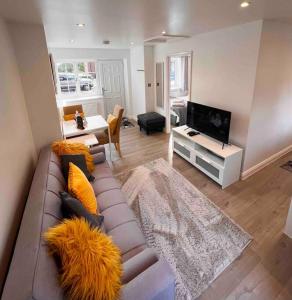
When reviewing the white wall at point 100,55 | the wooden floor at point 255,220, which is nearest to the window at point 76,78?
the white wall at point 100,55

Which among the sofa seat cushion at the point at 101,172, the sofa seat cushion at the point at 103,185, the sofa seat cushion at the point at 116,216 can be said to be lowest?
the sofa seat cushion at the point at 116,216

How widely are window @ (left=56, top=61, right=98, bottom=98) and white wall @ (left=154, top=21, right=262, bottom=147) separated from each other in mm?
3360

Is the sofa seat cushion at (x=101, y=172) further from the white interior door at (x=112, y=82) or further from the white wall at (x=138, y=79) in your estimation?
the white interior door at (x=112, y=82)

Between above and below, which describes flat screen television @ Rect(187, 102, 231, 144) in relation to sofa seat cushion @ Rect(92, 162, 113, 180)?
above

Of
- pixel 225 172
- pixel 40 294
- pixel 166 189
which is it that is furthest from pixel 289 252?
pixel 40 294

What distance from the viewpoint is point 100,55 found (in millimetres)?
5887

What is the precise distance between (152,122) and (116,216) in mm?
3660

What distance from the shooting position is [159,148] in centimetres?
452

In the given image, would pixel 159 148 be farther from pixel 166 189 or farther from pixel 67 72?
pixel 67 72

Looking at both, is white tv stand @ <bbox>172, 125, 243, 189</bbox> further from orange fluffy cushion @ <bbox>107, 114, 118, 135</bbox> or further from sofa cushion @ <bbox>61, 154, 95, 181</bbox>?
sofa cushion @ <bbox>61, 154, 95, 181</bbox>

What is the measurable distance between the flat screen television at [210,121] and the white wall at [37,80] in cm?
238

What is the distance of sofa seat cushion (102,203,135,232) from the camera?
5.94 feet

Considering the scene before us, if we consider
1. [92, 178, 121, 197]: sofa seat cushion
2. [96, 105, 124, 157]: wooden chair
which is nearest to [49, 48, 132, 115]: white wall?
[96, 105, 124, 157]: wooden chair

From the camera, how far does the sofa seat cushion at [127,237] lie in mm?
1590
